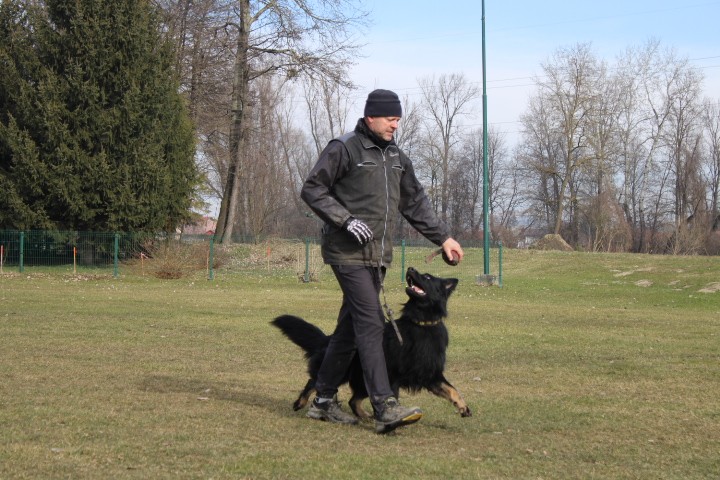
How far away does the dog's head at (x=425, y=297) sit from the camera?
5.09 meters

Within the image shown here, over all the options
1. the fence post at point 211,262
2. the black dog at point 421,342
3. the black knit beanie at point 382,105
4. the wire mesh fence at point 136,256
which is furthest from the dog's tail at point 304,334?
the fence post at point 211,262

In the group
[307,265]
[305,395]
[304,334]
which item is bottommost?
[305,395]

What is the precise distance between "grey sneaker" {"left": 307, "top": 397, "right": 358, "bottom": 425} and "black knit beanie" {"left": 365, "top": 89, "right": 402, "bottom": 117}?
1871 millimetres

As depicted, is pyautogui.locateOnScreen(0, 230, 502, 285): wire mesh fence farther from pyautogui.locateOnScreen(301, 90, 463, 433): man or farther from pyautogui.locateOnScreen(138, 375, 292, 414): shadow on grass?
pyautogui.locateOnScreen(301, 90, 463, 433): man

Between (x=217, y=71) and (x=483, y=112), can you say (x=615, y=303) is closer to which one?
(x=483, y=112)

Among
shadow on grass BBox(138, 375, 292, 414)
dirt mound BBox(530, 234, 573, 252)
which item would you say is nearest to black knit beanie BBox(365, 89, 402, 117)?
shadow on grass BBox(138, 375, 292, 414)

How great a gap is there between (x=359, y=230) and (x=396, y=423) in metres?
1.16

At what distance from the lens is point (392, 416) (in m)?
4.87

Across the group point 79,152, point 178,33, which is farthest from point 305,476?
point 178,33

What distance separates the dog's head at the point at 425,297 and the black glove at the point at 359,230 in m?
0.40

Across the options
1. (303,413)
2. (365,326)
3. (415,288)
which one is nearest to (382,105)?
(415,288)

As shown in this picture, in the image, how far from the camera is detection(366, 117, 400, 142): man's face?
16.9 ft

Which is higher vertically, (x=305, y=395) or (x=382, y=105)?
(x=382, y=105)

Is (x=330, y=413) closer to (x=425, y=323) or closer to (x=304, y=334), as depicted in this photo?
(x=304, y=334)
